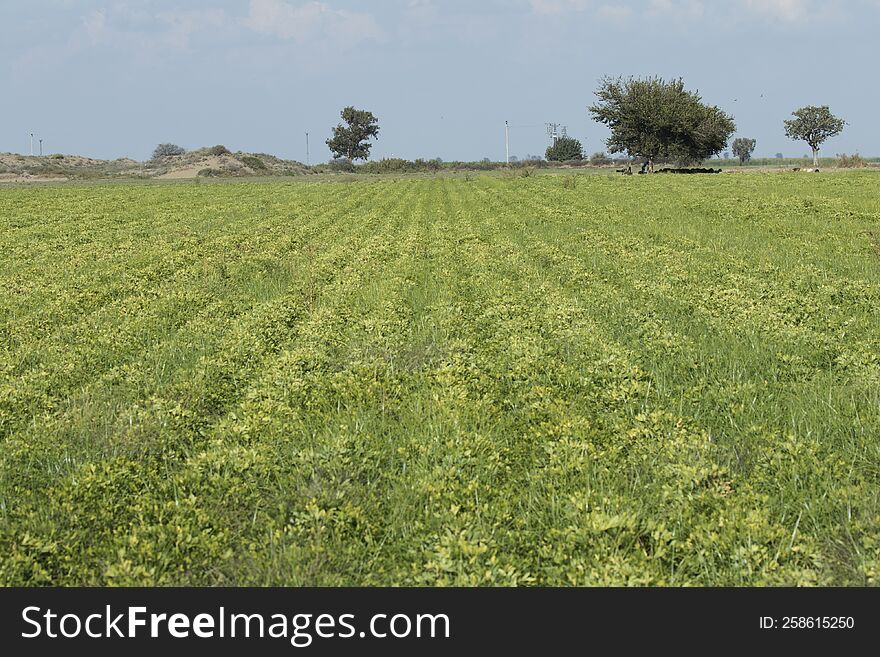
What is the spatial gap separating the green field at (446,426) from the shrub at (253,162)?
134 meters

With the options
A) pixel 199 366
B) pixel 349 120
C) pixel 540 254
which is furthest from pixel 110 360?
pixel 349 120

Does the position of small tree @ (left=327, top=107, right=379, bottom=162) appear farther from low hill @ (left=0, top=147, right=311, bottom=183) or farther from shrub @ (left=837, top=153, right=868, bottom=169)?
shrub @ (left=837, top=153, right=868, bottom=169)

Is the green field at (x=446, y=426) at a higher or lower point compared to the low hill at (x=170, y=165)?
lower

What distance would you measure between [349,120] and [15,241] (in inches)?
6315

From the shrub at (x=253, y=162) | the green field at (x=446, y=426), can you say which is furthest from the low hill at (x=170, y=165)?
the green field at (x=446, y=426)

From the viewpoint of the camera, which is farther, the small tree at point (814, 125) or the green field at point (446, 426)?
the small tree at point (814, 125)

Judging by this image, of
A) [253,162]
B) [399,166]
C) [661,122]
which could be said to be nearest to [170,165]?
[253,162]

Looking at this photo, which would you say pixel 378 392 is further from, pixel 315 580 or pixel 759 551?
pixel 759 551

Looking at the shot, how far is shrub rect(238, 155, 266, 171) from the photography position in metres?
143

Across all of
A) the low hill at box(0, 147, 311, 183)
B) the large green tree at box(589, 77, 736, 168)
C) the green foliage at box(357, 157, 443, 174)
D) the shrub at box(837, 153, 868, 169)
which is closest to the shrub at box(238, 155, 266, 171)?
the low hill at box(0, 147, 311, 183)

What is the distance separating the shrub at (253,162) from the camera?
143m

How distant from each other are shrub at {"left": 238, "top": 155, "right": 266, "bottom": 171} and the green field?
134m

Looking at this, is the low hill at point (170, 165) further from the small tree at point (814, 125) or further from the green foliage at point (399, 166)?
the small tree at point (814, 125)

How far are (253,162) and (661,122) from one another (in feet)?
307
